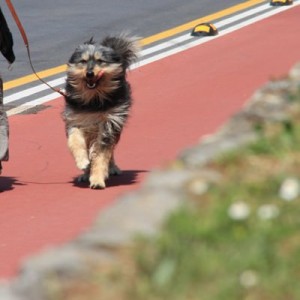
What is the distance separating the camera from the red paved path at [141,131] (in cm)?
1045

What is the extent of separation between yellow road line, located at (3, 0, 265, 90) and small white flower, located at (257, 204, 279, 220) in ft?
39.4

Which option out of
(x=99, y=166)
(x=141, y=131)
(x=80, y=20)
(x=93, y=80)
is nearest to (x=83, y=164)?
(x=99, y=166)

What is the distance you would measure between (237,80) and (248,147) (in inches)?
438

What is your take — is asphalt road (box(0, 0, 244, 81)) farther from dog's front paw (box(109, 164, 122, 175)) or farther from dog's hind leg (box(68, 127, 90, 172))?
dog's hind leg (box(68, 127, 90, 172))

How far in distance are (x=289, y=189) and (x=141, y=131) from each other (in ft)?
29.1

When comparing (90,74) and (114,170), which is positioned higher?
(90,74)

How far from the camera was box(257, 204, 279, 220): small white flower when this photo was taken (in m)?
5.21

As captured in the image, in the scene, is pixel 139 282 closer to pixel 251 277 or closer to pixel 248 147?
pixel 251 277

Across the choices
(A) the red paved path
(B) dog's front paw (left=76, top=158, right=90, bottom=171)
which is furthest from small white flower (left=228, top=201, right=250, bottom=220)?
(B) dog's front paw (left=76, top=158, right=90, bottom=171)

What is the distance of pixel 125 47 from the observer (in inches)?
477

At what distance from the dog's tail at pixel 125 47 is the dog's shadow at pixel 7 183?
1.41m

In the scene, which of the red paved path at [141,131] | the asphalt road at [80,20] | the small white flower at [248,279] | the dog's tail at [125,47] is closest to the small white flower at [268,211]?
the small white flower at [248,279]

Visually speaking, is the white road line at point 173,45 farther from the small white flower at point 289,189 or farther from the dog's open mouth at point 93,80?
the small white flower at point 289,189

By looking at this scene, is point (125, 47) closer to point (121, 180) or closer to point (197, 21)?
point (121, 180)
